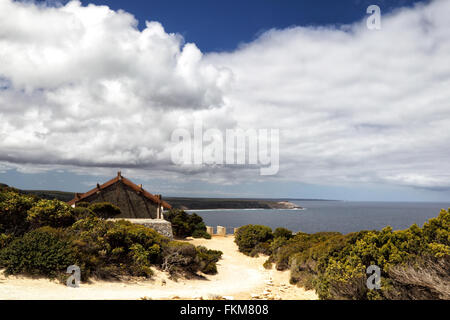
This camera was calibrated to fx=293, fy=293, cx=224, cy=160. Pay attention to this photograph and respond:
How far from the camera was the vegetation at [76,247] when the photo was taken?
11820 millimetres

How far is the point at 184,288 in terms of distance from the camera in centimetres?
1456

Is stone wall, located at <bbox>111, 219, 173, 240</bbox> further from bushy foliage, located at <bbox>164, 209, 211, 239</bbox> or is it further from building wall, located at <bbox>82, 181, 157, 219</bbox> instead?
bushy foliage, located at <bbox>164, 209, 211, 239</bbox>

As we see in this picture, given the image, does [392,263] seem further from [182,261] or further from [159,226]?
[159,226]

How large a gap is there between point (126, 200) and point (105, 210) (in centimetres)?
348

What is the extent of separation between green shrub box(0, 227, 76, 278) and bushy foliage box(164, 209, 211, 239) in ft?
75.9

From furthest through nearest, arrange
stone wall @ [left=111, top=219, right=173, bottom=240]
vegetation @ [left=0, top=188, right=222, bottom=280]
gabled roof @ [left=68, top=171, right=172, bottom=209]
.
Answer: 1. gabled roof @ [left=68, top=171, right=172, bottom=209]
2. stone wall @ [left=111, top=219, right=173, bottom=240]
3. vegetation @ [left=0, top=188, right=222, bottom=280]

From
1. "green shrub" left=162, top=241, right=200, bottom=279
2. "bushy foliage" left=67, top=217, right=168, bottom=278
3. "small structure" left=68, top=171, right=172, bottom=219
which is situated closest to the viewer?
"bushy foliage" left=67, top=217, right=168, bottom=278

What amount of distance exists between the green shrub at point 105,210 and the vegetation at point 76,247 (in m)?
7.15

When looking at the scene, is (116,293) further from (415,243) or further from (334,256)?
(415,243)

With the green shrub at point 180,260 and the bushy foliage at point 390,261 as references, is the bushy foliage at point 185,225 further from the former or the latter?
the bushy foliage at point 390,261

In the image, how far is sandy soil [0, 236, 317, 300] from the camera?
33.9 ft

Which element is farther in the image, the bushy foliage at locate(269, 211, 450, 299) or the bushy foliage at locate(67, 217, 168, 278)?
the bushy foliage at locate(67, 217, 168, 278)

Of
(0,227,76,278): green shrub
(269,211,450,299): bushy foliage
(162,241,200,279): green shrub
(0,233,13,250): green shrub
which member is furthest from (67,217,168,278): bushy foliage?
(269,211,450,299): bushy foliage
